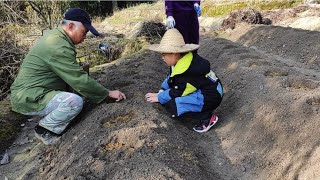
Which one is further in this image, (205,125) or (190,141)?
(205,125)

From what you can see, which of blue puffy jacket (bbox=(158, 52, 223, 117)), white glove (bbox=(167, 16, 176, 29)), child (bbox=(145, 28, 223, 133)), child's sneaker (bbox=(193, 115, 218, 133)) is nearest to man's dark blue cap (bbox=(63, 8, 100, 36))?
child (bbox=(145, 28, 223, 133))

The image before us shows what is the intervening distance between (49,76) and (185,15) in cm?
219

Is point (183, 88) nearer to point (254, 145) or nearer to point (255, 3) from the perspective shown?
point (254, 145)

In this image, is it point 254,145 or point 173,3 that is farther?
point 173,3

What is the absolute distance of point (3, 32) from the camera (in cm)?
784

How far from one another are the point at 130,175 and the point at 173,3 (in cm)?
304

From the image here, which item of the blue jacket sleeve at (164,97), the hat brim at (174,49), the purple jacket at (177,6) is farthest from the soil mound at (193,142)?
the purple jacket at (177,6)

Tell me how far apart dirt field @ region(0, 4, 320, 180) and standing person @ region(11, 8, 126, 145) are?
0.62ft

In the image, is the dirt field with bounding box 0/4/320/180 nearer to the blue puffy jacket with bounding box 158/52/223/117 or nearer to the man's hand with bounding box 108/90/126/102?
the man's hand with bounding box 108/90/126/102

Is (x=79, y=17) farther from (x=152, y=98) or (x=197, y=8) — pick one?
(x=197, y=8)

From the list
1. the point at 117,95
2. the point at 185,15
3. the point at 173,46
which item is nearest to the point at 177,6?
the point at 185,15

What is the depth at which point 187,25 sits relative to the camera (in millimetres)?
5359

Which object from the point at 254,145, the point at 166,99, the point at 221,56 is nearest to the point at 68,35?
the point at 166,99

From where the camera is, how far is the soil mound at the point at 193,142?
3027mm
